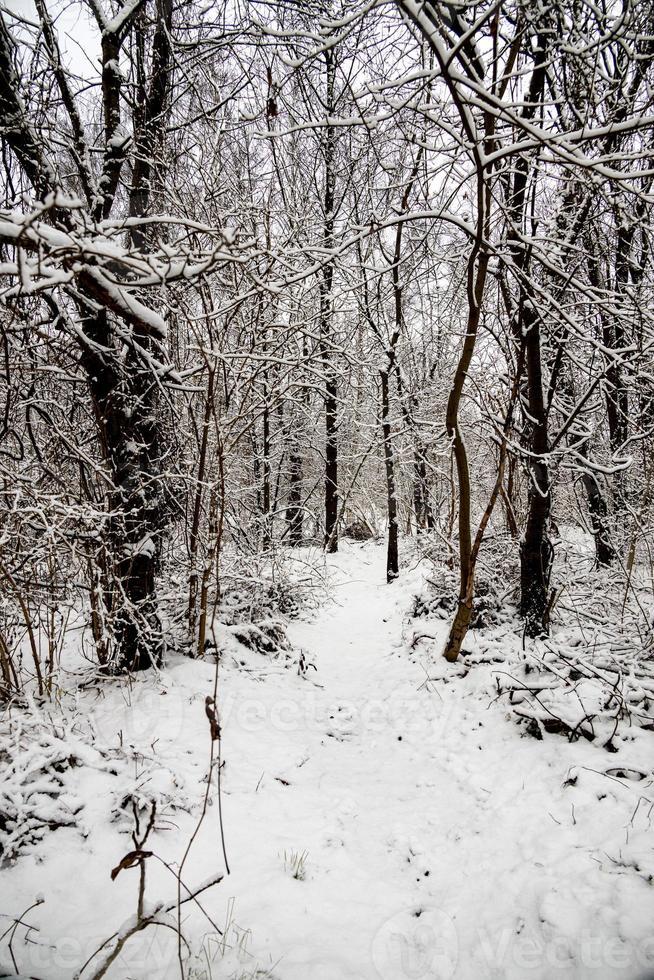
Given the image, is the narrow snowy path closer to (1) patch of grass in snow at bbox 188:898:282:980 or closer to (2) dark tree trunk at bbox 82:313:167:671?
(1) patch of grass in snow at bbox 188:898:282:980

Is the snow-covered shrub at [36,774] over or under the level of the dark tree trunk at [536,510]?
under

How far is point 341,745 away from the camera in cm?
417

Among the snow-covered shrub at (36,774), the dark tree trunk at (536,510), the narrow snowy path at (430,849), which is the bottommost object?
the narrow snowy path at (430,849)

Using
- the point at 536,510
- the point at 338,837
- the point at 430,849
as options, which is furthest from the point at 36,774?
the point at 536,510

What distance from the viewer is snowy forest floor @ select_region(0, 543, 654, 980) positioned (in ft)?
7.07

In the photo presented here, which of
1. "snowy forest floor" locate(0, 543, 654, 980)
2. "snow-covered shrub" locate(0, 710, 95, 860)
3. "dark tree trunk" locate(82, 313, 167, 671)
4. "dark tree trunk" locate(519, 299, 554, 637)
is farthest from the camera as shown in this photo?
"dark tree trunk" locate(519, 299, 554, 637)

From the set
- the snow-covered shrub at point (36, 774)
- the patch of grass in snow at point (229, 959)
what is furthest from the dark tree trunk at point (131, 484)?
the patch of grass in snow at point (229, 959)

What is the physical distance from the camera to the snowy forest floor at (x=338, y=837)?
2.15 m

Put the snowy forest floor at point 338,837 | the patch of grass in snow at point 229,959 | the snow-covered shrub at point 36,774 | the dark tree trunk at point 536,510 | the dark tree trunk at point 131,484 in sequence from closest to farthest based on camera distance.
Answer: the patch of grass in snow at point 229,959 → the snowy forest floor at point 338,837 → the snow-covered shrub at point 36,774 → the dark tree trunk at point 131,484 → the dark tree trunk at point 536,510

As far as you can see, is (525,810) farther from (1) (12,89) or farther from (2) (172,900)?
(1) (12,89)

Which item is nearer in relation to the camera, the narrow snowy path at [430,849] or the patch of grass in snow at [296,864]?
the narrow snowy path at [430,849]

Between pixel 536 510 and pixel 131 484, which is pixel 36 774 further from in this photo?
pixel 536 510

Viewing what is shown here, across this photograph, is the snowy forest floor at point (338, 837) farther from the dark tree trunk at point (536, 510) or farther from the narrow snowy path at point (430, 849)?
the dark tree trunk at point (536, 510)

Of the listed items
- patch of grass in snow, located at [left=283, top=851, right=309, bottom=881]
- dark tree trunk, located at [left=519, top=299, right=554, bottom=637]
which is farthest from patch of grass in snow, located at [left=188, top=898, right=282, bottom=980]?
dark tree trunk, located at [left=519, top=299, right=554, bottom=637]
